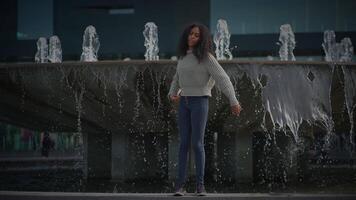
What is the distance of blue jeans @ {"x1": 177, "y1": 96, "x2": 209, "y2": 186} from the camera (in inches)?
186

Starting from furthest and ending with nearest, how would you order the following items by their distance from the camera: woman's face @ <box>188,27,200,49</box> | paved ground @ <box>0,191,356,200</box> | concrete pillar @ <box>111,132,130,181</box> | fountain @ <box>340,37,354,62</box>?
fountain @ <box>340,37,354,62</box>, concrete pillar @ <box>111,132,130,181</box>, woman's face @ <box>188,27,200,49</box>, paved ground @ <box>0,191,356,200</box>

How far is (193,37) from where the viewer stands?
15.7ft

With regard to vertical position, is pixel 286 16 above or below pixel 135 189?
above

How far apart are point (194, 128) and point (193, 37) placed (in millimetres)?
677

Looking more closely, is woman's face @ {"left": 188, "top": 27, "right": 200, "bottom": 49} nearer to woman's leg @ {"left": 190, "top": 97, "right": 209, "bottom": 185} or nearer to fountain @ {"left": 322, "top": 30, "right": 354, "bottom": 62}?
woman's leg @ {"left": 190, "top": 97, "right": 209, "bottom": 185}

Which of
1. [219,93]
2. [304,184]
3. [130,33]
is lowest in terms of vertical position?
[304,184]

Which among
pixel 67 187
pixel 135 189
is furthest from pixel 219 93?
pixel 67 187

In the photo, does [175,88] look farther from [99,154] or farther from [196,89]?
[99,154]

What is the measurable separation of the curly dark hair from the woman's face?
0.02 m

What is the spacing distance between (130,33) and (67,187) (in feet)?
88.3

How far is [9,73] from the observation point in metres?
7.66

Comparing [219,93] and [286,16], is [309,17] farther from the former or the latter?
[219,93]

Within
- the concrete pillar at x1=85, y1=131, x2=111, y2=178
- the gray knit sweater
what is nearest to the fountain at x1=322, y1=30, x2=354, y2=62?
the concrete pillar at x1=85, y1=131, x2=111, y2=178

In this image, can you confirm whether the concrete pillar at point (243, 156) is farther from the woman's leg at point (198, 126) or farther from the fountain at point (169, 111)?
the woman's leg at point (198, 126)
